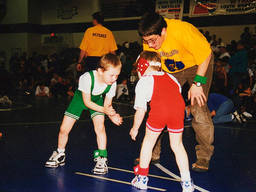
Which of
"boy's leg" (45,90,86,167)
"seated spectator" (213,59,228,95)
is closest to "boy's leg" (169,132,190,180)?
"boy's leg" (45,90,86,167)

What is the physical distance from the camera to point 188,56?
12.0ft

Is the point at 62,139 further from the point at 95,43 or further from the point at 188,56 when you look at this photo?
the point at 95,43

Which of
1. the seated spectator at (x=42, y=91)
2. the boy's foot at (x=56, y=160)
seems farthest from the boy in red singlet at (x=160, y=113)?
the seated spectator at (x=42, y=91)

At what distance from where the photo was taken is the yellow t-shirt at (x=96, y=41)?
726cm

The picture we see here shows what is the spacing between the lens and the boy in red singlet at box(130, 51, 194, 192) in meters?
2.95

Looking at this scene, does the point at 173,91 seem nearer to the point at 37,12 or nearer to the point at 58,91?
the point at 58,91

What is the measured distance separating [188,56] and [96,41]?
3.94m

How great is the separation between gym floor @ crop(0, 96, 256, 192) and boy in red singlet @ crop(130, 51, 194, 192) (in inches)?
10.2

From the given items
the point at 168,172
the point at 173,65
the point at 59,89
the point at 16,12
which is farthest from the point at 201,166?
the point at 16,12

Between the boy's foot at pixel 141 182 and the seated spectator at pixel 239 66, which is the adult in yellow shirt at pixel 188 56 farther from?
the seated spectator at pixel 239 66

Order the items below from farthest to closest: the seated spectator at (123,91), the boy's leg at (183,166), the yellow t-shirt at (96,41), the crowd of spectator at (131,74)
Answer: the seated spectator at (123,91), the crowd of spectator at (131,74), the yellow t-shirt at (96,41), the boy's leg at (183,166)

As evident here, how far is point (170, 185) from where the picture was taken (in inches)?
127

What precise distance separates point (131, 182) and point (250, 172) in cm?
143

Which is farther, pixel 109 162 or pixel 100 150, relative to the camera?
pixel 109 162
